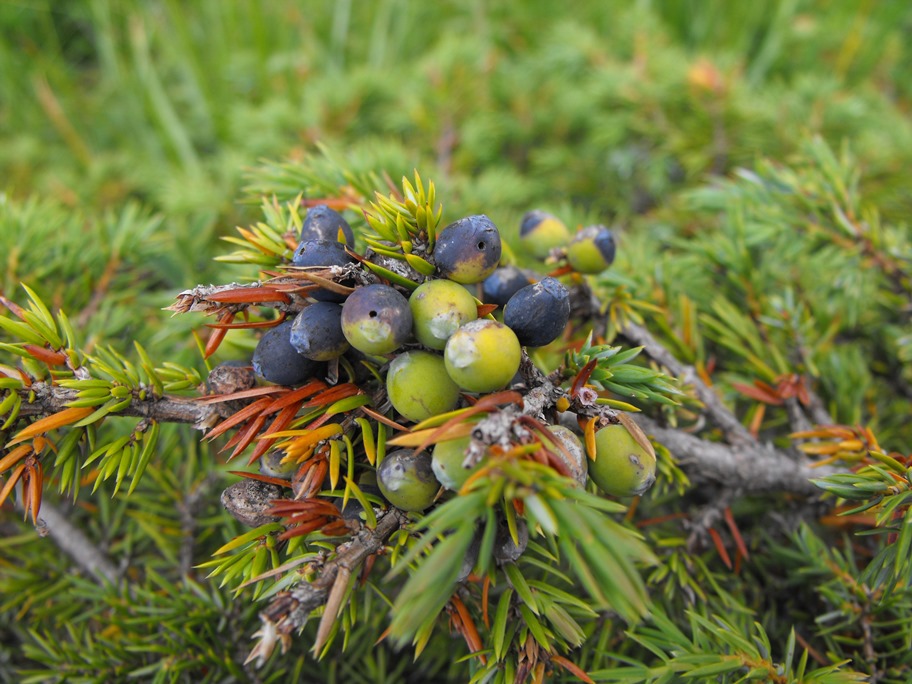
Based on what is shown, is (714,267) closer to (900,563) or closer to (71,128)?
(900,563)

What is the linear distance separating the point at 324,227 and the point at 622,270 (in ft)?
1.58

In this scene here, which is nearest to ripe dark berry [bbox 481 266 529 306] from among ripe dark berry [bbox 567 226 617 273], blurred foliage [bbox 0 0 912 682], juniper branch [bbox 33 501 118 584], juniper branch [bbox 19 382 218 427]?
ripe dark berry [bbox 567 226 617 273]

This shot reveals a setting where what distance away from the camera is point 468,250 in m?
0.53

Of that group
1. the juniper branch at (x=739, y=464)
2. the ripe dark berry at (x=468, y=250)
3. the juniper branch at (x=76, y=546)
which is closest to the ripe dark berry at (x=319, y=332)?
the ripe dark berry at (x=468, y=250)

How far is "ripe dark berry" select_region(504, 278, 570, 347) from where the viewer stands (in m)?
0.53

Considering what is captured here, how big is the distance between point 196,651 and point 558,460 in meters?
0.58

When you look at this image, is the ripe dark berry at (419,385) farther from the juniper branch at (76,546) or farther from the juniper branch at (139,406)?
the juniper branch at (76,546)

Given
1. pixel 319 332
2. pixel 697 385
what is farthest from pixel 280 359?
pixel 697 385

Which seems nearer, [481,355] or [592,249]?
[481,355]

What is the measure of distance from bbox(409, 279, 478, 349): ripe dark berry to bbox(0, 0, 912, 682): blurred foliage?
236 mm

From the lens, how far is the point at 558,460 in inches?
18.6

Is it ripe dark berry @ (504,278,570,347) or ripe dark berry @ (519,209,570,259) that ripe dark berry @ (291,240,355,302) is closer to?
ripe dark berry @ (504,278,570,347)

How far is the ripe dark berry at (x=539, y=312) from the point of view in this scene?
1.73 ft

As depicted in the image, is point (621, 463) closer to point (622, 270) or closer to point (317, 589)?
point (317, 589)
